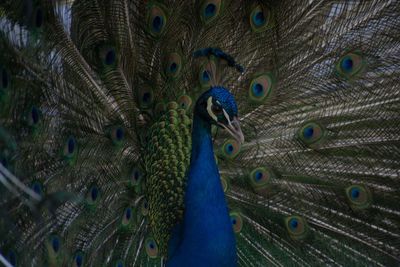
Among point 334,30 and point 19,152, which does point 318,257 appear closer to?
point 334,30

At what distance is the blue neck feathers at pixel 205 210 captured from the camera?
207 centimetres

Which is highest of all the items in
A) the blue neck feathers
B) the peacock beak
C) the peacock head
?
the peacock head

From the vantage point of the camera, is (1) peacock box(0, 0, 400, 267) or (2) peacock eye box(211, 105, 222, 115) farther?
(1) peacock box(0, 0, 400, 267)

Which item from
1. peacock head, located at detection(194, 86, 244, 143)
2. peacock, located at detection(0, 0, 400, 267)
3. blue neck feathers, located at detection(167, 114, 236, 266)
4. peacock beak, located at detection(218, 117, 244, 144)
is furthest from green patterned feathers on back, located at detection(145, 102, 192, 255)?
peacock beak, located at detection(218, 117, 244, 144)

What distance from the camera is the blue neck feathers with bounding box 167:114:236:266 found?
2070 mm

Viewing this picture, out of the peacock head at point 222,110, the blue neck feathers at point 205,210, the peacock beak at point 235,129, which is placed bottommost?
the blue neck feathers at point 205,210

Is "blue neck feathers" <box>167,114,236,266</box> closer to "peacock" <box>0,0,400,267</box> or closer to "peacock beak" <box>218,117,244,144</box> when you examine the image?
"peacock" <box>0,0,400,267</box>

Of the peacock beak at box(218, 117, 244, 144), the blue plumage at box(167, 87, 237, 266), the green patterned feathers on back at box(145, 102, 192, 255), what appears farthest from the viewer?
the green patterned feathers on back at box(145, 102, 192, 255)

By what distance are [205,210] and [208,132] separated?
249 millimetres

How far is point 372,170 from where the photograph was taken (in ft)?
8.41

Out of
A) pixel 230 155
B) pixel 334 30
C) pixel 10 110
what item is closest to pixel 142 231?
pixel 230 155

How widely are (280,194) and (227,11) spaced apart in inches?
30.2

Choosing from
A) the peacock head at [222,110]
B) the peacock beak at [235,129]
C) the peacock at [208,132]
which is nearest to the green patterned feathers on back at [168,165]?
the peacock at [208,132]

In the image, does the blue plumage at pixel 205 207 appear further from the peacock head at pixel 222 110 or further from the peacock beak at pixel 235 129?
the peacock beak at pixel 235 129
